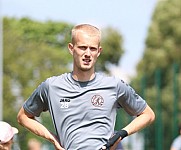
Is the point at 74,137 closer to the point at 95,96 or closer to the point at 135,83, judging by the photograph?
the point at 95,96

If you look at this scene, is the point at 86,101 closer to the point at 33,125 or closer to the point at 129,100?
the point at 129,100

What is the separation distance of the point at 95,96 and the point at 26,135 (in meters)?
27.1

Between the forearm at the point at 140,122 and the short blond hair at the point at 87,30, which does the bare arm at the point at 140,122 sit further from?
the short blond hair at the point at 87,30

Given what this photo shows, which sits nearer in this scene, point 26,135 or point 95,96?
point 95,96

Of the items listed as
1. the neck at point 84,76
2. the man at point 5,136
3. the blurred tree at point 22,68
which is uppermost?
the neck at point 84,76

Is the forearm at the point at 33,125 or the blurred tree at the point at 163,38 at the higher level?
the forearm at the point at 33,125

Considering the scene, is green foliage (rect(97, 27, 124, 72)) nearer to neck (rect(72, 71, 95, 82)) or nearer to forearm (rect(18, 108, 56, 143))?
forearm (rect(18, 108, 56, 143))

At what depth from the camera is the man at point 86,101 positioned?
7.27 m

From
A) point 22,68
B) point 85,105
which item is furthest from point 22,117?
point 22,68

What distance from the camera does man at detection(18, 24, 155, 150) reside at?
7.27 metres

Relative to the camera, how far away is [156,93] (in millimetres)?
26172

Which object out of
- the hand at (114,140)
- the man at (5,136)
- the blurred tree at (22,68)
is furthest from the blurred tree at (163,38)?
the hand at (114,140)

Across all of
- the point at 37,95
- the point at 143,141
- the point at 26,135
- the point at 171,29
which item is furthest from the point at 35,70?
the point at 37,95

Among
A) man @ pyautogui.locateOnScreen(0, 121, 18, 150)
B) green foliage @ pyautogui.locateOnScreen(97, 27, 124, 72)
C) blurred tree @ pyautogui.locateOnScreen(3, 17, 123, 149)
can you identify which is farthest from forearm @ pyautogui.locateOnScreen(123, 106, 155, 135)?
green foliage @ pyautogui.locateOnScreen(97, 27, 124, 72)
